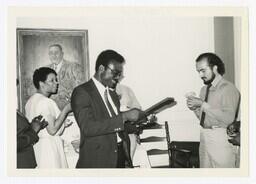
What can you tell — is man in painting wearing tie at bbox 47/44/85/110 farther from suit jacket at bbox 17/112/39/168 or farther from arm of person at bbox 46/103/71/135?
suit jacket at bbox 17/112/39/168

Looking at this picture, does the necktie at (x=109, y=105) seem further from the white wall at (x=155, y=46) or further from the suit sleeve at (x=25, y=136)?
the suit sleeve at (x=25, y=136)

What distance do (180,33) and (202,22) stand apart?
92mm

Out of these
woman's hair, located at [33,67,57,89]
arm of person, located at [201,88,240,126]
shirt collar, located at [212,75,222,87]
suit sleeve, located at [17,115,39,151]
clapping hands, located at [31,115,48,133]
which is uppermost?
woman's hair, located at [33,67,57,89]

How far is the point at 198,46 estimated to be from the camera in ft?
4.78

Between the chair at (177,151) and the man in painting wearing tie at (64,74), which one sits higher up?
the man in painting wearing tie at (64,74)

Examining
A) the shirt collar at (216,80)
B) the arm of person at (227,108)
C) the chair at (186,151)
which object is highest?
the shirt collar at (216,80)

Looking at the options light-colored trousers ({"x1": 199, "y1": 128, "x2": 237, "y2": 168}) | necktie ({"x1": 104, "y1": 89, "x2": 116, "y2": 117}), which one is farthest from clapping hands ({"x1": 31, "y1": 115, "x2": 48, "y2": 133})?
light-colored trousers ({"x1": 199, "y1": 128, "x2": 237, "y2": 168})

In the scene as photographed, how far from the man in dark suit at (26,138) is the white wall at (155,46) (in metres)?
0.29

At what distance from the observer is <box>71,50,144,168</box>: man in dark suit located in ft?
4.74

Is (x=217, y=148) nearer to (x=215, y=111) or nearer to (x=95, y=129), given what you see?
(x=215, y=111)

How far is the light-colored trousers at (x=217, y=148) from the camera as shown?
1.45m

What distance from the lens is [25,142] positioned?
4.77ft

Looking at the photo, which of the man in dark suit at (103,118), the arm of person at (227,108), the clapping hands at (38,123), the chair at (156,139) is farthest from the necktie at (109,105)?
the arm of person at (227,108)
